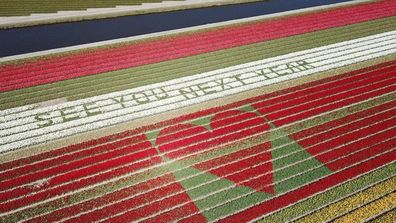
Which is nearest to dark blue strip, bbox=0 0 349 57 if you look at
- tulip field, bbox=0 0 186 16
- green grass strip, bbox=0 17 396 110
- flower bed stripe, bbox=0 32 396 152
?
tulip field, bbox=0 0 186 16

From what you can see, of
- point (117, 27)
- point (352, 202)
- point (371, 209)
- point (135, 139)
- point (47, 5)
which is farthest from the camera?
point (47, 5)

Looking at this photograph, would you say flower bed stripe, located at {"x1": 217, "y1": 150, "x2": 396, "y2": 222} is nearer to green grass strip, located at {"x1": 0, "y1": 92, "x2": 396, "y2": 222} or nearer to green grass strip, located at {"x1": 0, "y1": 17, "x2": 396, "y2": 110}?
green grass strip, located at {"x1": 0, "y1": 92, "x2": 396, "y2": 222}

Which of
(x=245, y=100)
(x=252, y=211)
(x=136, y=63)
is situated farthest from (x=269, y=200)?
(x=136, y=63)

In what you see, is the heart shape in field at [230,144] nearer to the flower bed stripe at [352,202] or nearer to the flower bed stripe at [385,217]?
the flower bed stripe at [352,202]

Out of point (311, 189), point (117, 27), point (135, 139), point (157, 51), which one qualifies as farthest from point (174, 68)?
point (311, 189)

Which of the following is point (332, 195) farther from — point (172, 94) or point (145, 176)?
point (172, 94)

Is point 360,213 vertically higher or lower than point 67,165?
lower

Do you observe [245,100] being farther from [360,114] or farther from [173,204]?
[173,204]
